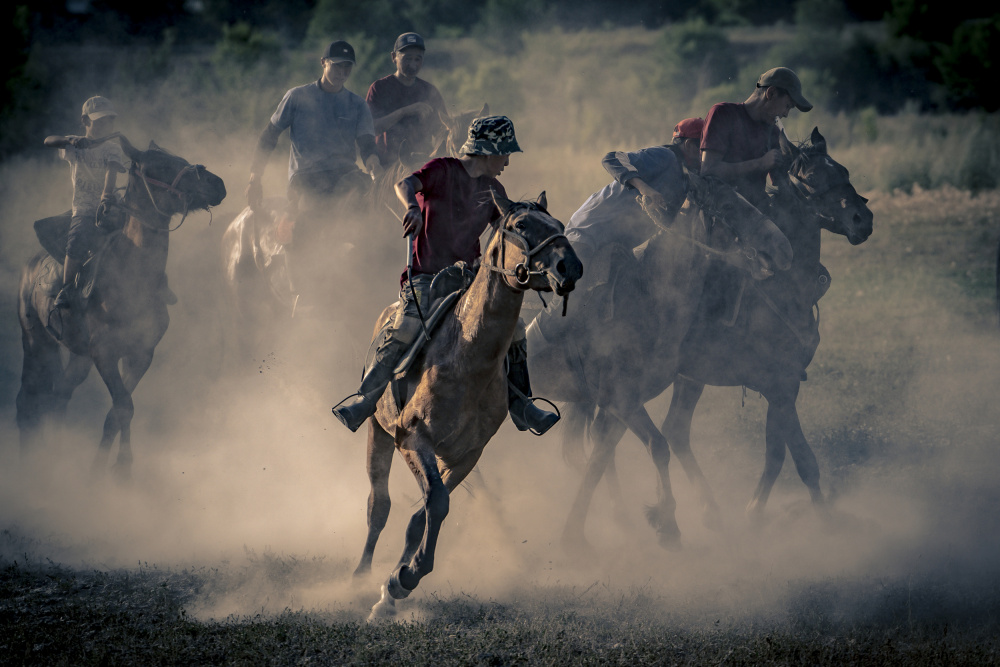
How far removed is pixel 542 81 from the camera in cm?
3262

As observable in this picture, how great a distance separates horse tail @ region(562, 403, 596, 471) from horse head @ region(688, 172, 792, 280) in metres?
1.90

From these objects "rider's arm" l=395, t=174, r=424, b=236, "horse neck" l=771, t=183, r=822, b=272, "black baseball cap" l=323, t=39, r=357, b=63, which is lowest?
"rider's arm" l=395, t=174, r=424, b=236

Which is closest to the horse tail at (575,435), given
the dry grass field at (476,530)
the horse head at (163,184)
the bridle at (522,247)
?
the dry grass field at (476,530)

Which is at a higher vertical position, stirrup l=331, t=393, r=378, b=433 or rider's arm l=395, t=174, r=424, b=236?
rider's arm l=395, t=174, r=424, b=236

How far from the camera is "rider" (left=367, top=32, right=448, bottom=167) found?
10633 mm

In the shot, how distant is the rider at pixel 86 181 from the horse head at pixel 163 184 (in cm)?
25

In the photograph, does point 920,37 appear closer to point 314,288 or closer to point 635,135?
point 635,135

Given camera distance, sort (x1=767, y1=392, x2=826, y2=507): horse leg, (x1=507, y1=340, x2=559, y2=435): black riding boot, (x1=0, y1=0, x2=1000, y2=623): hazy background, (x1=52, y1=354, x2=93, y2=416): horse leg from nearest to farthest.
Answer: (x1=507, y1=340, x2=559, y2=435): black riding boot, (x1=0, y1=0, x2=1000, y2=623): hazy background, (x1=767, y1=392, x2=826, y2=507): horse leg, (x1=52, y1=354, x2=93, y2=416): horse leg

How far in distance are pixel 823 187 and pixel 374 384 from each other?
4848 millimetres

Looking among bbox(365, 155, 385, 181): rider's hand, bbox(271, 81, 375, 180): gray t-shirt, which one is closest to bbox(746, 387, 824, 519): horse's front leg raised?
bbox(365, 155, 385, 181): rider's hand

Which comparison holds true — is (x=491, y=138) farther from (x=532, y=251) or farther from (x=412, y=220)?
(x=532, y=251)

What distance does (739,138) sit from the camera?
8945mm

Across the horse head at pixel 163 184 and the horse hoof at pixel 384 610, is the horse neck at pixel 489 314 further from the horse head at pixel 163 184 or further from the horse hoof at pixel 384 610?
the horse head at pixel 163 184

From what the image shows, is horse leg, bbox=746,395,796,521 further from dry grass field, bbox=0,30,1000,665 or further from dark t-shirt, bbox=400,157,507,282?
dark t-shirt, bbox=400,157,507,282
